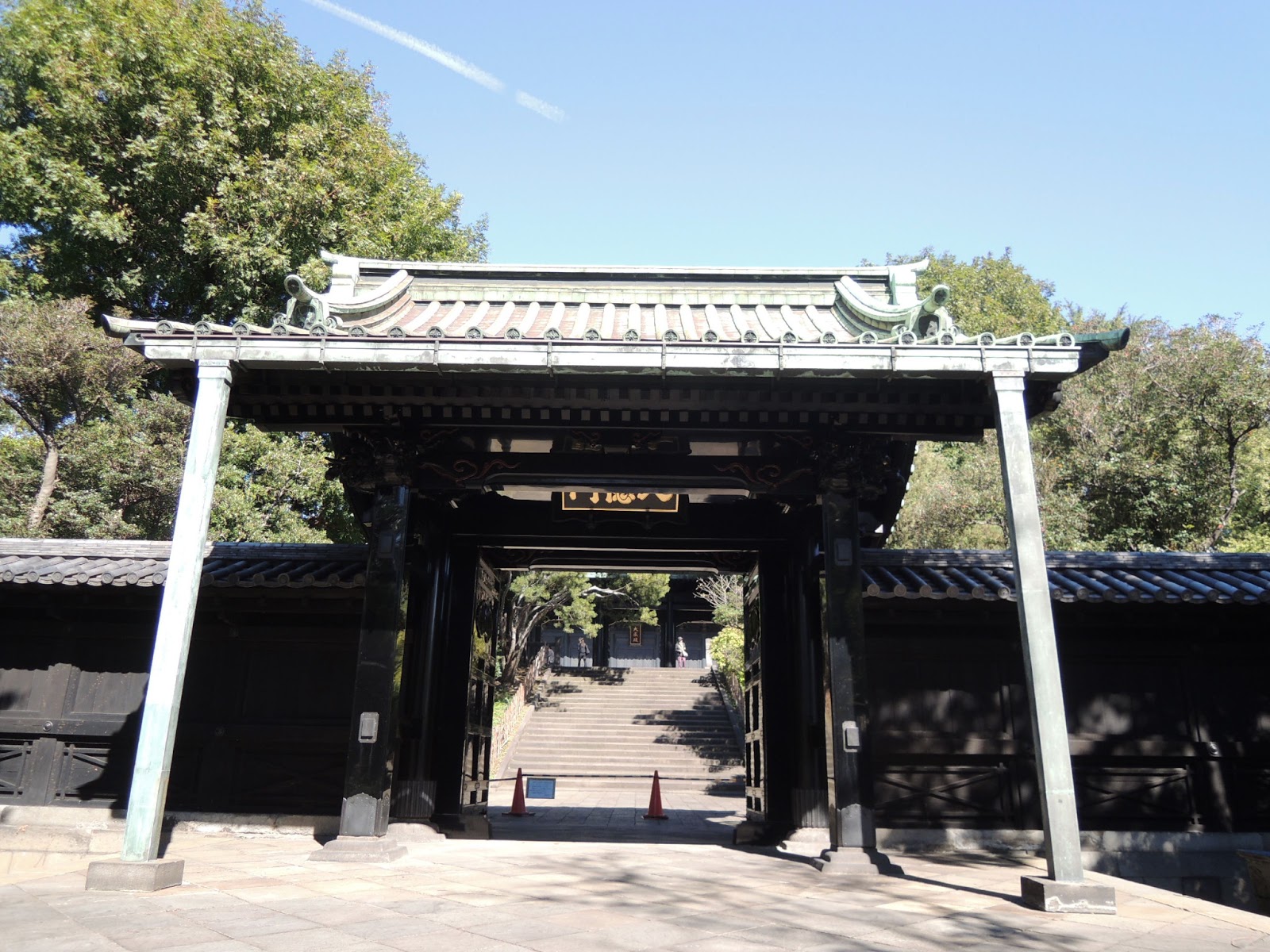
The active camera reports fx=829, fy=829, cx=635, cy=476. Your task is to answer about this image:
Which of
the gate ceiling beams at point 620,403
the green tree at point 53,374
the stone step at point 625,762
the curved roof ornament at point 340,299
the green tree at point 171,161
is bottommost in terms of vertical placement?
the stone step at point 625,762

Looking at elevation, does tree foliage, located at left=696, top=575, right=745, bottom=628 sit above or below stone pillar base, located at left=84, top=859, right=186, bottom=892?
above

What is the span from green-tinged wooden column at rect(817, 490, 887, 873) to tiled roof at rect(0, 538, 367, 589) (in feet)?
19.1

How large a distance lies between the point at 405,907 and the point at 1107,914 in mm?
5261

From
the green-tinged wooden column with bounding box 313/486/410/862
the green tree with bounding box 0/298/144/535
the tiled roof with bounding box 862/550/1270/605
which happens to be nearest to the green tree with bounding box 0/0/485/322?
the green tree with bounding box 0/298/144/535

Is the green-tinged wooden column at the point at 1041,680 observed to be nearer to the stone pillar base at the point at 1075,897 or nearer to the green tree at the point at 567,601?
the stone pillar base at the point at 1075,897

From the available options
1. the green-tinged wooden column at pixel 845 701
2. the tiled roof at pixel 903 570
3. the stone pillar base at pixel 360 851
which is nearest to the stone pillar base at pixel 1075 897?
the green-tinged wooden column at pixel 845 701

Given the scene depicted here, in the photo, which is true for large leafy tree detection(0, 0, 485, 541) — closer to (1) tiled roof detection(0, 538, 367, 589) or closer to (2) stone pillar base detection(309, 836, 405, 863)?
(1) tiled roof detection(0, 538, 367, 589)

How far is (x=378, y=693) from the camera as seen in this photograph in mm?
9039

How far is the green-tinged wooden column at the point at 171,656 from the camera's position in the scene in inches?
260

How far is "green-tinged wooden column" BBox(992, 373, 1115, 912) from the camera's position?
6.41 m

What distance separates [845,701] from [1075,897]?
285cm

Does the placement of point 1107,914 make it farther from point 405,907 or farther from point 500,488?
point 500,488

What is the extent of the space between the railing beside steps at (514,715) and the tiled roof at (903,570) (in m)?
14.2

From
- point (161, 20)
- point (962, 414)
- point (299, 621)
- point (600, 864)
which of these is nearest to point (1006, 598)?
point (962, 414)
